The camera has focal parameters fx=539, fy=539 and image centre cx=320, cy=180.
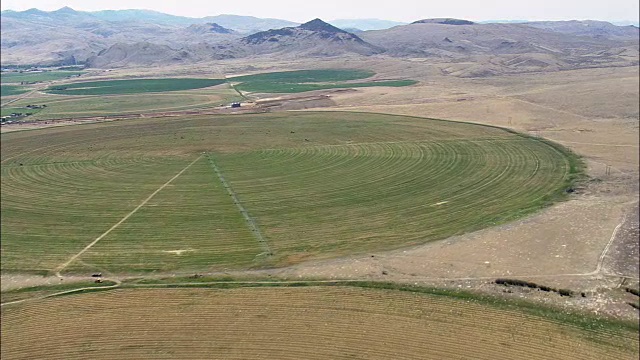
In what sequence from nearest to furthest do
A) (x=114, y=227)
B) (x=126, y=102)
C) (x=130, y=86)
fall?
(x=114, y=227) < (x=126, y=102) < (x=130, y=86)

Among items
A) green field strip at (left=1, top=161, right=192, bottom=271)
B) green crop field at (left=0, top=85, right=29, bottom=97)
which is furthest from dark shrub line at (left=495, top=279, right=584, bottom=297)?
green crop field at (left=0, top=85, right=29, bottom=97)

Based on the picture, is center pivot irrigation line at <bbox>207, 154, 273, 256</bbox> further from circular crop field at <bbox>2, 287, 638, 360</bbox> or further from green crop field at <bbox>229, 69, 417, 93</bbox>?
green crop field at <bbox>229, 69, 417, 93</bbox>

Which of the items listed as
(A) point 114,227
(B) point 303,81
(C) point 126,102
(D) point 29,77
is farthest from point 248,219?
(D) point 29,77

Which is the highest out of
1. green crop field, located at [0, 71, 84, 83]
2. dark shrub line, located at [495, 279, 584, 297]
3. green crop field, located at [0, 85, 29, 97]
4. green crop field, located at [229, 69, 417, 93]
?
green crop field, located at [229, 69, 417, 93]

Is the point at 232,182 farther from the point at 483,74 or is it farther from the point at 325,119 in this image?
the point at 483,74

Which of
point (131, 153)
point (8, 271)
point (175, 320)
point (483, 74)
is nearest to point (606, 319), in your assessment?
point (175, 320)

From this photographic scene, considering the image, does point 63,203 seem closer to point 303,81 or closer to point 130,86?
point 303,81
